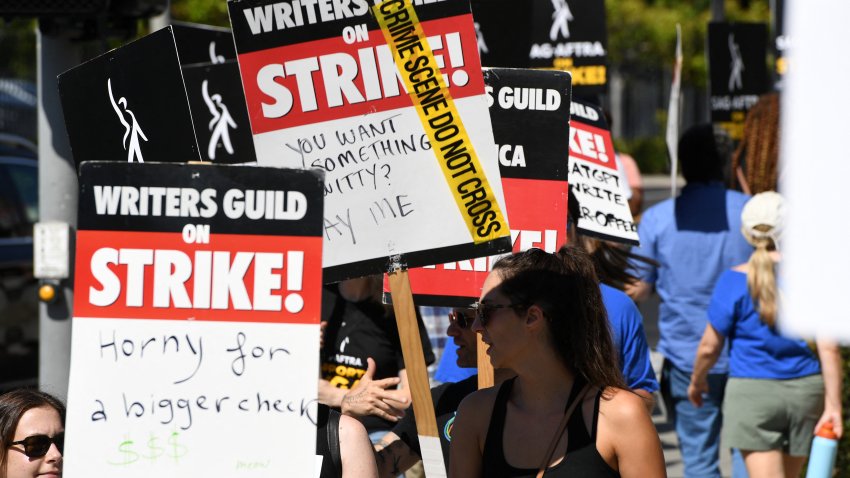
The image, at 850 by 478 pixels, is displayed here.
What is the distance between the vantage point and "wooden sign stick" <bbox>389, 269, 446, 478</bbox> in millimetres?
3203

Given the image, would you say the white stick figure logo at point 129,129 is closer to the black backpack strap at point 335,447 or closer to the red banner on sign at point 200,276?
the red banner on sign at point 200,276

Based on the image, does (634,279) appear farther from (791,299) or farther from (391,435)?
(791,299)

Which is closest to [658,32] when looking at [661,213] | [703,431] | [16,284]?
[16,284]

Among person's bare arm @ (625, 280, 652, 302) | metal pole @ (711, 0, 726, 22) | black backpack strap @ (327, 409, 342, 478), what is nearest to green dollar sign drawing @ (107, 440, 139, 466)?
black backpack strap @ (327, 409, 342, 478)

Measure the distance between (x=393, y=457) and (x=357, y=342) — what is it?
1335mm

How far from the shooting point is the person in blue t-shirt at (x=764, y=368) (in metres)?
5.52

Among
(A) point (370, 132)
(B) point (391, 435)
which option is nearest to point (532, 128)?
(A) point (370, 132)

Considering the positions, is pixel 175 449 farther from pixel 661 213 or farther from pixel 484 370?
pixel 661 213

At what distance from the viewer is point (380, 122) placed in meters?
3.35

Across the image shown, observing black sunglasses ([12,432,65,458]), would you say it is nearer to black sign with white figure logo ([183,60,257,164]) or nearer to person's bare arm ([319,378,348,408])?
person's bare arm ([319,378,348,408])

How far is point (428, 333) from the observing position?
5469 millimetres

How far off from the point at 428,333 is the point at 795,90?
4128 mm

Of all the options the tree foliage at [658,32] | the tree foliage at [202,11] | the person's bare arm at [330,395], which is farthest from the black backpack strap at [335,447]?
the tree foliage at [658,32]

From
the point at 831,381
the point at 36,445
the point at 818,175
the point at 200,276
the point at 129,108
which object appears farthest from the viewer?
the point at 831,381
